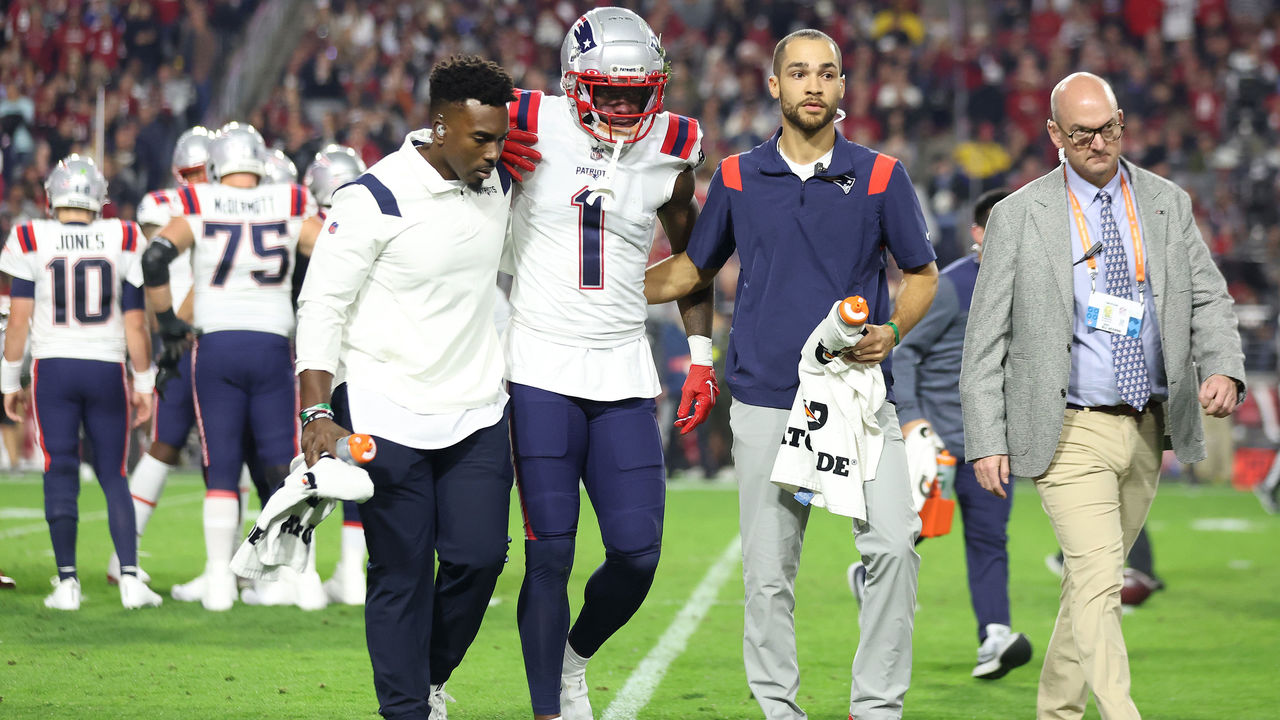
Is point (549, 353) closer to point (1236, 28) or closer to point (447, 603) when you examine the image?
point (447, 603)

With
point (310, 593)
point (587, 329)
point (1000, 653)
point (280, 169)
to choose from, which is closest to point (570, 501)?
point (587, 329)

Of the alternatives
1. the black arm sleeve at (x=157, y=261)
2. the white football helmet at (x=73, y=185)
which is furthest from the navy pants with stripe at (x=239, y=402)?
the white football helmet at (x=73, y=185)

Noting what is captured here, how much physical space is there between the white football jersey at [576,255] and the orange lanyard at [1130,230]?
4.41 ft

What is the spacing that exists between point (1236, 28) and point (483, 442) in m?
20.7

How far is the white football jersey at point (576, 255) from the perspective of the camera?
4.62 m

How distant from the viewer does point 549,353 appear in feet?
15.1

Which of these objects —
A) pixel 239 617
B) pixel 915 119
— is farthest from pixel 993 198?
pixel 915 119

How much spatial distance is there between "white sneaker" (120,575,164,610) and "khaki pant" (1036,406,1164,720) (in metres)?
4.57

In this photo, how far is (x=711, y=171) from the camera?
19.5 meters

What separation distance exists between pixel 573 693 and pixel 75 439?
3.87 meters

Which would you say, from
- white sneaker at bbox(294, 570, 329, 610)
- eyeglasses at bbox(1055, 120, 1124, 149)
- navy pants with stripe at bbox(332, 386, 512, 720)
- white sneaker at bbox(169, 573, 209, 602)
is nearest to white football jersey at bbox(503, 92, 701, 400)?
navy pants with stripe at bbox(332, 386, 512, 720)

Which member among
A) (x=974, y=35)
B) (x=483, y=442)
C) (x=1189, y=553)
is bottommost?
(x=1189, y=553)

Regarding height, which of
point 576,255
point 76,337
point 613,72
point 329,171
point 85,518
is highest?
point 613,72

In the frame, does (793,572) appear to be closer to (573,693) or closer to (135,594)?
(573,693)
